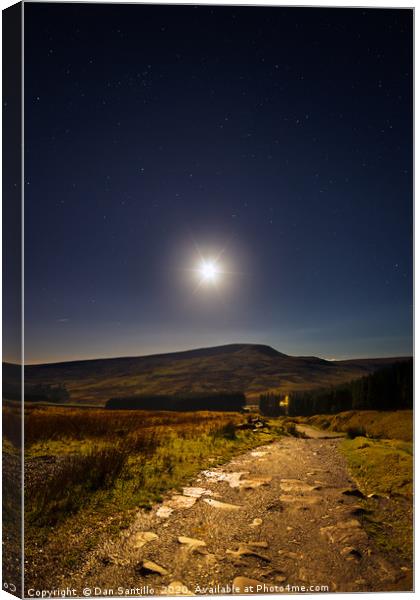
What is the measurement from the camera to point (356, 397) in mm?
5215

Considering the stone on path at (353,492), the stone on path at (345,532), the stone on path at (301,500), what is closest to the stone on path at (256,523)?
the stone on path at (301,500)

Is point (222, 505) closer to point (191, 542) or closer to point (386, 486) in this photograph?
point (191, 542)

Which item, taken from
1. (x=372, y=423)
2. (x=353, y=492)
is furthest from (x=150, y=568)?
(x=372, y=423)

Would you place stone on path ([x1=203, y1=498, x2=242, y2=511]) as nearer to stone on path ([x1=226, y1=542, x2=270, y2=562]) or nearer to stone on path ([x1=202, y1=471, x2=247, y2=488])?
stone on path ([x1=202, y1=471, x2=247, y2=488])

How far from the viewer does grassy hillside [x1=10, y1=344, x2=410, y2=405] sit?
506cm

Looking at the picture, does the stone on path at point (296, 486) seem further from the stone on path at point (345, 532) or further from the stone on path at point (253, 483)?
the stone on path at point (345, 532)

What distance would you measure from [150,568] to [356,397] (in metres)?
2.38

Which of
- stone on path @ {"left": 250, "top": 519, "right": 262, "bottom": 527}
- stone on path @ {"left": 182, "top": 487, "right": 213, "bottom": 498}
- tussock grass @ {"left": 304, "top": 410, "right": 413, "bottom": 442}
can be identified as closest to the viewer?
stone on path @ {"left": 250, "top": 519, "right": 262, "bottom": 527}

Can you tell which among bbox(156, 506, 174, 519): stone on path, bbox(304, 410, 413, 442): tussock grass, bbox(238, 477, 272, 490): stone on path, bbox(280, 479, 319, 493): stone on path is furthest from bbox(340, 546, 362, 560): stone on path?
bbox(156, 506, 174, 519): stone on path

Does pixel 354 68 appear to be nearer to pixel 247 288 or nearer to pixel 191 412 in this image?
pixel 247 288

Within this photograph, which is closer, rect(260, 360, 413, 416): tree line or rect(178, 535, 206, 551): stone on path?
rect(178, 535, 206, 551): stone on path

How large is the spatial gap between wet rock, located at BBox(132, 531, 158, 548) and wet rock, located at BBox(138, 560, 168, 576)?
0.47 ft

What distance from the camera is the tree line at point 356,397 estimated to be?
512 cm

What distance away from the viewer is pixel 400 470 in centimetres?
504
